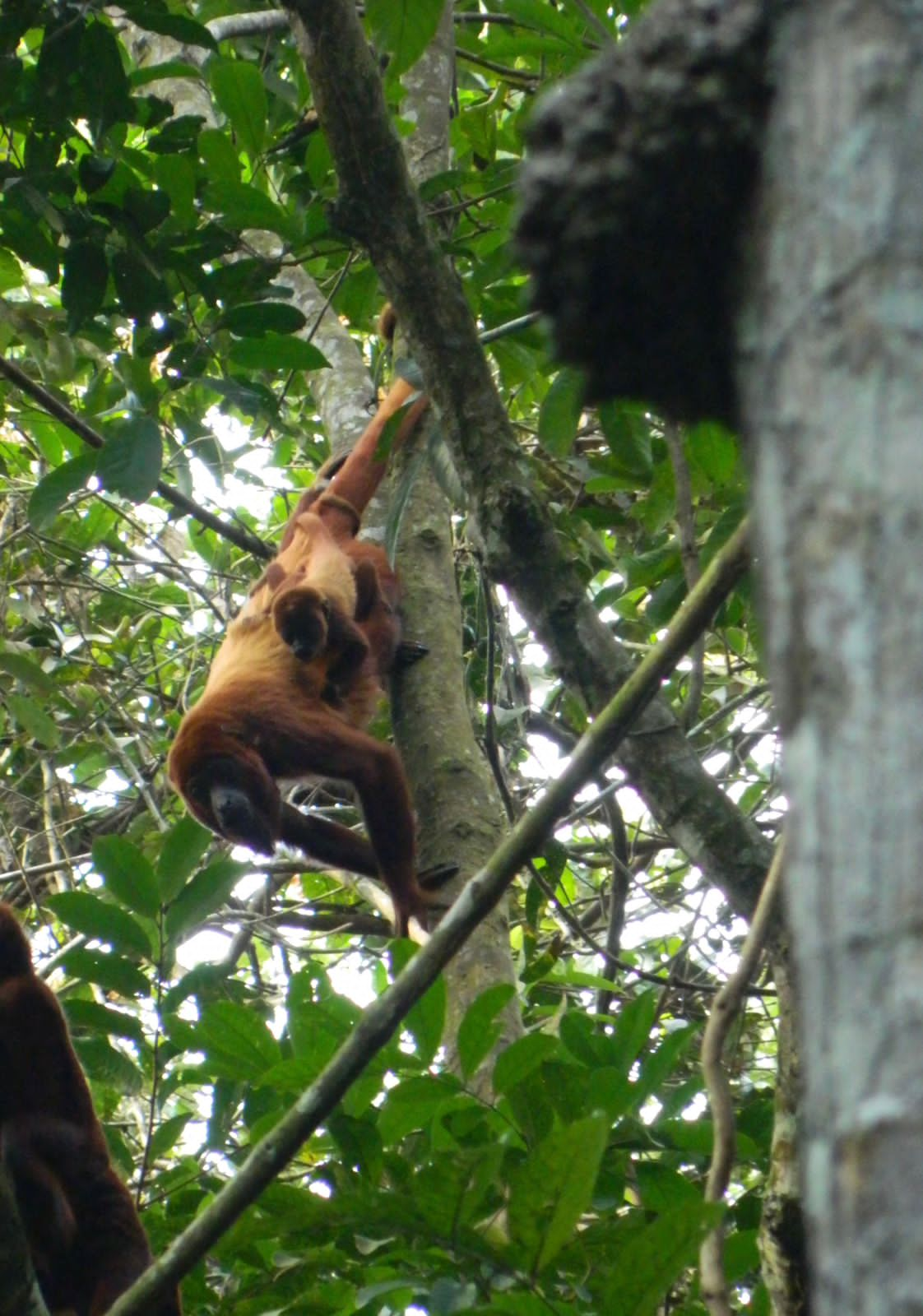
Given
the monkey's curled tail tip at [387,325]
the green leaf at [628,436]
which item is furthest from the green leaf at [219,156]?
the monkey's curled tail tip at [387,325]

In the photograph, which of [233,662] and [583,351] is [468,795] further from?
[583,351]

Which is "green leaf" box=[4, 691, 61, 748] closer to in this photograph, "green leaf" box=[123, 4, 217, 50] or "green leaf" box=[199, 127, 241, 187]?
"green leaf" box=[199, 127, 241, 187]

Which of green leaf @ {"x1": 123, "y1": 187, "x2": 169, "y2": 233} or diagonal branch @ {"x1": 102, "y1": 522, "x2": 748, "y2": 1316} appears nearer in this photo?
diagonal branch @ {"x1": 102, "y1": 522, "x2": 748, "y2": 1316}

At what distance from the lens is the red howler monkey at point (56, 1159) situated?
3850 mm

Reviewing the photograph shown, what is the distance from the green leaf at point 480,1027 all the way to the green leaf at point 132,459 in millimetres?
1897

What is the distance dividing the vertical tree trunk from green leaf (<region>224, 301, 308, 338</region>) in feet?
12.0

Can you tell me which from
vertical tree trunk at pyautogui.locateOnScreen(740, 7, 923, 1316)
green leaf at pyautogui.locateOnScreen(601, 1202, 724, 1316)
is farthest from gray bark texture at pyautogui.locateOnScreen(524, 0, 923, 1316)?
green leaf at pyautogui.locateOnScreen(601, 1202, 724, 1316)

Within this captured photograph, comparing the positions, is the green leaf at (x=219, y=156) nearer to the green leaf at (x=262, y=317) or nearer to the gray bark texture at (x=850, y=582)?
the green leaf at (x=262, y=317)

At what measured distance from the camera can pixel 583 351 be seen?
121 cm

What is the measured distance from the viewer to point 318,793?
8023 millimetres

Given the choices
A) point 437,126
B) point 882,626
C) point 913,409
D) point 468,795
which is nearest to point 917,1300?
point 882,626

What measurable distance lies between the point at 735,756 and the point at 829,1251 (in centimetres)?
568

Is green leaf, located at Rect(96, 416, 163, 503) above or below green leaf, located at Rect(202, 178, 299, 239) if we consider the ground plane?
below

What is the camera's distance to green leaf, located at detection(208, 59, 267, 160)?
14.3 feet
